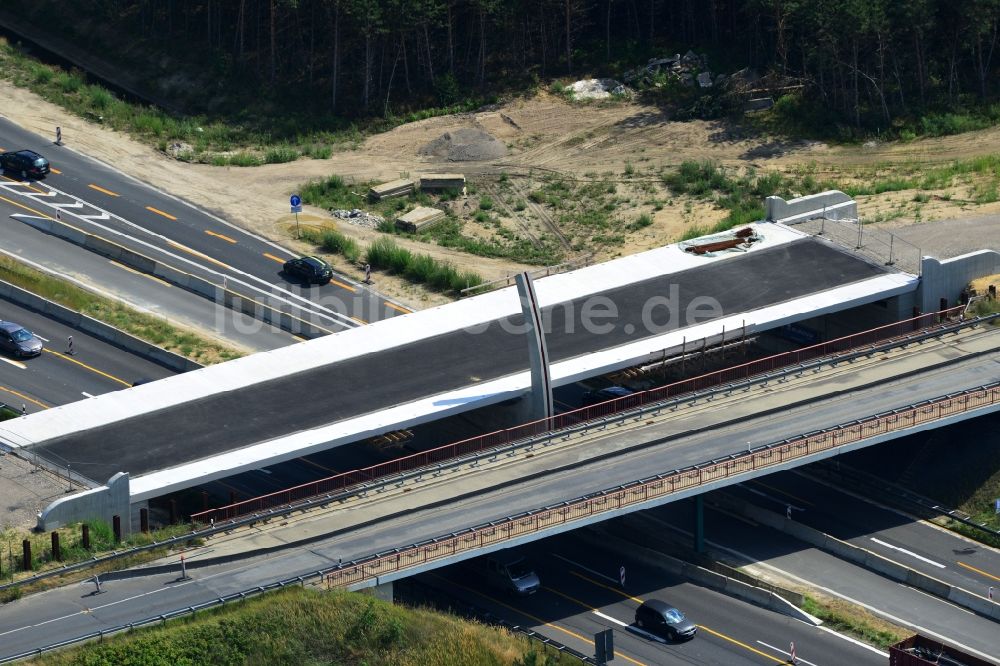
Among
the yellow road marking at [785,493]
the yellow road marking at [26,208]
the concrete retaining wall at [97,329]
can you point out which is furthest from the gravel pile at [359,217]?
the yellow road marking at [785,493]

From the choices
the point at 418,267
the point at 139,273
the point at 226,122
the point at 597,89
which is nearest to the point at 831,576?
the point at 418,267

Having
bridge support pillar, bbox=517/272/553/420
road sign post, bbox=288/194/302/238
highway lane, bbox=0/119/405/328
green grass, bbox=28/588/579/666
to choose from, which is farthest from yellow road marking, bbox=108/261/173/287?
green grass, bbox=28/588/579/666

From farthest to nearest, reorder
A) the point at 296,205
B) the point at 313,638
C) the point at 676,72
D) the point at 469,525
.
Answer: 1. the point at 676,72
2. the point at 296,205
3. the point at 469,525
4. the point at 313,638

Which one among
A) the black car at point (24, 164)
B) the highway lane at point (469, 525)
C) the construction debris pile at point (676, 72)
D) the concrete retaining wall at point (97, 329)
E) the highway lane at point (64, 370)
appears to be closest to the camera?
the highway lane at point (469, 525)

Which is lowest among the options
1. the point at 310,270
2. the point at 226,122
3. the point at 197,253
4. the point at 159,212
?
the point at 310,270

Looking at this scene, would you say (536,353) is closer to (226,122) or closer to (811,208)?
(811,208)

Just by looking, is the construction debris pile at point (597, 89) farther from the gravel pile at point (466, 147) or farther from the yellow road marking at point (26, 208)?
the yellow road marking at point (26, 208)

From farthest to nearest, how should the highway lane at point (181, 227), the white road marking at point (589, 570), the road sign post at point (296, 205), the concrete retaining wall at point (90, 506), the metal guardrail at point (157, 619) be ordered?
the road sign post at point (296, 205) → the highway lane at point (181, 227) → the white road marking at point (589, 570) → the concrete retaining wall at point (90, 506) → the metal guardrail at point (157, 619)

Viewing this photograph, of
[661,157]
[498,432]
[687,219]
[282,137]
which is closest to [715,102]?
→ [661,157]
